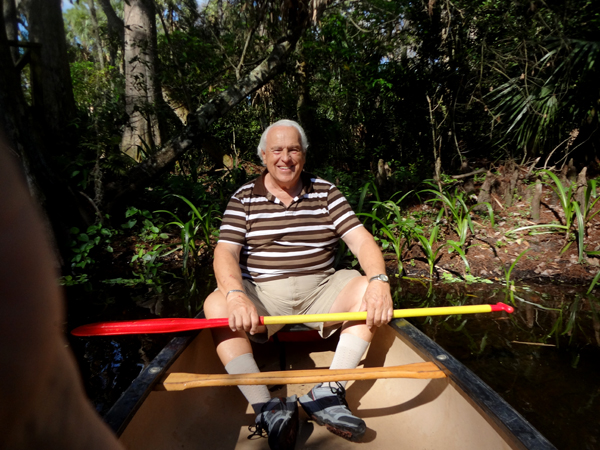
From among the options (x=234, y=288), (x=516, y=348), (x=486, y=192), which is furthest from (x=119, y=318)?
(x=486, y=192)

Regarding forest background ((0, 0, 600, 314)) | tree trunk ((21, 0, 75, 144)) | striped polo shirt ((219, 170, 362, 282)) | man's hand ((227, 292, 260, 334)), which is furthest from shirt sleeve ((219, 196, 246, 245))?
tree trunk ((21, 0, 75, 144))

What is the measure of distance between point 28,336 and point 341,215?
5.80 ft

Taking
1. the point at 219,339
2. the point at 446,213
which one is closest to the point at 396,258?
the point at 446,213

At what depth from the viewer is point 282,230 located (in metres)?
1.99

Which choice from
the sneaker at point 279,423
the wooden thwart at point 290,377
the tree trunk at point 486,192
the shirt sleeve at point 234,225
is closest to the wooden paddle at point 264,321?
the wooden thwart at point 290,377

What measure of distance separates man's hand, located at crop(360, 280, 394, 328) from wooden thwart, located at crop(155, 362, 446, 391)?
0.20 m

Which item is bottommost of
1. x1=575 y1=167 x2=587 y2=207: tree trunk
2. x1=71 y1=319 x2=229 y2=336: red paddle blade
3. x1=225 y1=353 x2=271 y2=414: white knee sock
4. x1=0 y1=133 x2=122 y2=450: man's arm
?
x1=225 y1=353 x2=271 y2=414: white knee sock

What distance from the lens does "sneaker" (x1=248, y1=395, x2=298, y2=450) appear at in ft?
4.66

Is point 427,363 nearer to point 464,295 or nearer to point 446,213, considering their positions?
point 464,295

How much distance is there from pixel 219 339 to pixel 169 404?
32 cm

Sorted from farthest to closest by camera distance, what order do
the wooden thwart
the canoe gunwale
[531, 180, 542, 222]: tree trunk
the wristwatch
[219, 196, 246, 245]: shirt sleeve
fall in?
[531, 180, 542, 222]: tree trunk < [219, 196, 246, 245]: shirt sleeve < the wristwatch < the wooden thwart < the canoe gunwale

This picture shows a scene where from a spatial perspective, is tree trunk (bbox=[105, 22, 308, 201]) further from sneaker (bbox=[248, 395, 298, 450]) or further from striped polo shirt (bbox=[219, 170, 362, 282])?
sneaker (bbox=[248, 395, 298, 450])

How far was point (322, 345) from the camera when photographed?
2199 millimetres

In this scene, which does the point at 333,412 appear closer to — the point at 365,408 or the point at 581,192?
the point at 365,408
